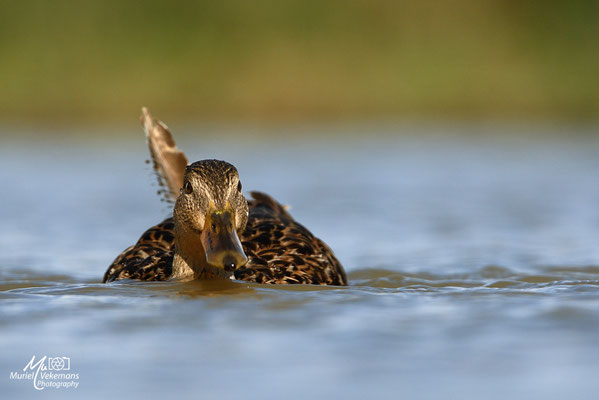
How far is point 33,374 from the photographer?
4.13 metres

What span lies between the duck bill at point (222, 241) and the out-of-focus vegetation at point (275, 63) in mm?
16777

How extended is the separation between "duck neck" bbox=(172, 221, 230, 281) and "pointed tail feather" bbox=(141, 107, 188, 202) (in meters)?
1.37

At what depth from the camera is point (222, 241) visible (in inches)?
215

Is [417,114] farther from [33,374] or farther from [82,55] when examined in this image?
[33,374]

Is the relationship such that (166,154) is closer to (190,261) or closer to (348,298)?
(190,261)

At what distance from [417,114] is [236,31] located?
4.31 meters


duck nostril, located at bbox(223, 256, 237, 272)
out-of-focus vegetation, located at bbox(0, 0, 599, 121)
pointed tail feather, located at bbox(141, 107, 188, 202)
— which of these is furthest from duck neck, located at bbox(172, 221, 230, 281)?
out-of-focus vegetation, located at bbox(0, 0, 599, 121)

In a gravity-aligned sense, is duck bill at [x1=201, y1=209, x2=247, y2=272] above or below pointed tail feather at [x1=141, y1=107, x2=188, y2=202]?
below

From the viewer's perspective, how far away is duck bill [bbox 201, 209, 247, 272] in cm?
532

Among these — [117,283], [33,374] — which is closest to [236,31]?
[117,283]

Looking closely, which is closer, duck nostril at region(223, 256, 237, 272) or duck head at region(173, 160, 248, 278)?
duck nostril at region(223, 256, 237, 272)

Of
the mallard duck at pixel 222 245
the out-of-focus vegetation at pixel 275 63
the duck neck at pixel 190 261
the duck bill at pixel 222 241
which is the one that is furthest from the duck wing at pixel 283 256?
the out-of-focus vegetation at pixel 275 63

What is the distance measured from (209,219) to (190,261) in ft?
1.43

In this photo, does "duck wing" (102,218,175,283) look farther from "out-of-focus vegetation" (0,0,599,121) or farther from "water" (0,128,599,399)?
"out-of-focus vegetation" (0,0,599,121)
